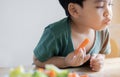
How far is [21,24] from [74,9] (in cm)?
88

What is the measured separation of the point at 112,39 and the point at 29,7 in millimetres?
669

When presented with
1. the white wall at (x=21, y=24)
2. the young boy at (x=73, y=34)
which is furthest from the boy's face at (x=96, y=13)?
the white wall at (x=21, y=24)

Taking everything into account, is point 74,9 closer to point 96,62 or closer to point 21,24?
point 96,62

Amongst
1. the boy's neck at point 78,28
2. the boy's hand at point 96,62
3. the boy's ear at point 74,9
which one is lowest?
the boy's hand at point 96,62

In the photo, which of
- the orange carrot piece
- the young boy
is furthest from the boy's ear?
the orange carrot piece

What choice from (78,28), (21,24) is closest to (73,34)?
(78,28)

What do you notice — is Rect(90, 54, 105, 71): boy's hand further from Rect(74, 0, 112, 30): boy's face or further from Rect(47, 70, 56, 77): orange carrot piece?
Rect(47, 70, 56, 77): orange carrot piece

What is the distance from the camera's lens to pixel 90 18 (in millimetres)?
727

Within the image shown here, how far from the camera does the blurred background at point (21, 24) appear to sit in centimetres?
154

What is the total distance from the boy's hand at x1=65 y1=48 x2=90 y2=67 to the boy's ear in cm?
12

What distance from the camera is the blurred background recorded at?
1.54m

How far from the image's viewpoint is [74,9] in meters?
0.73

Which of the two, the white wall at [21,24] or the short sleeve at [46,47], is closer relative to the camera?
the short sleeve at [46,47]

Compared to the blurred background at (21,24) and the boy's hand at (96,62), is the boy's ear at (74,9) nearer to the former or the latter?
the boy's hand at (96,62)
